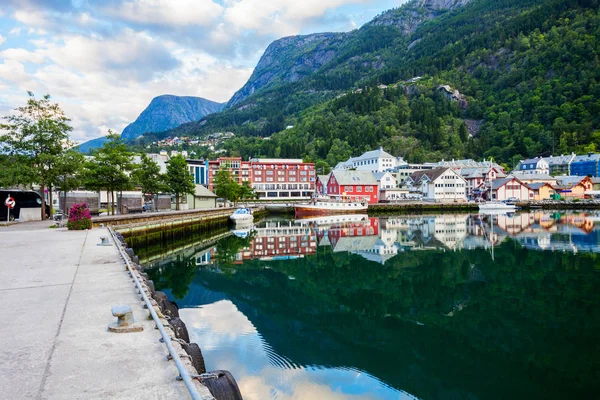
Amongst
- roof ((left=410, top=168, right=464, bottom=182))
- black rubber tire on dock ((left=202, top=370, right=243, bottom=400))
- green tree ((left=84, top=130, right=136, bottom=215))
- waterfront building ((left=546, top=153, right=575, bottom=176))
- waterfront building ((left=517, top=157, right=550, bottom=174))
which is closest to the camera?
black rubber tire on dock ((left=202, top=370, right=243, bottom=400))

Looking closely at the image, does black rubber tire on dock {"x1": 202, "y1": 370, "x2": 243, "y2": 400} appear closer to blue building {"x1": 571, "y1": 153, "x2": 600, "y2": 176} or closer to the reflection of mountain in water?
the reflection of mountain in water

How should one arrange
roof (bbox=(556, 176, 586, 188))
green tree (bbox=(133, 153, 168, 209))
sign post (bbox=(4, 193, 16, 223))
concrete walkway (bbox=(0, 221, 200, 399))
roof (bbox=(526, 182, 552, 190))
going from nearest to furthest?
concrete walkway (bbox=(0, 221, 200, 399)), sign post (bbox=(4, 193, 16, 223)), green tree (bbox=(133, 153, 168, 209)), roof (bbox=(526, 182, 552, 190)), roof (bbox=(556, 176, 586, 188))

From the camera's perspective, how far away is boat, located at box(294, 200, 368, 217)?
223ft

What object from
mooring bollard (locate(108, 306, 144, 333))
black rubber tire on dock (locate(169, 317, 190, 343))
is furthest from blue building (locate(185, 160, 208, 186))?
mooring bollard (locate(108, 306, 144, 333))

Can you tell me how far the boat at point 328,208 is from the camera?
223 ft

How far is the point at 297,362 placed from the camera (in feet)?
33.9

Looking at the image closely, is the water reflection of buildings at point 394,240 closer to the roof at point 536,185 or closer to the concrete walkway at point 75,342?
the concrete walkway at point 75,342

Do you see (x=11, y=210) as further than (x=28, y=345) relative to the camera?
Yes

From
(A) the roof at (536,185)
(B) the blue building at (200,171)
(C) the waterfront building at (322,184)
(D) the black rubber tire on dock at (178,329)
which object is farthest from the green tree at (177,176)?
(A) the roof at (536,185)

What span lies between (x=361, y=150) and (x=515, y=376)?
135106mm

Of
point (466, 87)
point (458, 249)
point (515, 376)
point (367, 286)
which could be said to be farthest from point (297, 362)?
point (466, 87)

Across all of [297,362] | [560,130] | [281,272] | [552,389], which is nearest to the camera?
[552,389]

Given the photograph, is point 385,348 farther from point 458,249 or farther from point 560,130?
point 560,130

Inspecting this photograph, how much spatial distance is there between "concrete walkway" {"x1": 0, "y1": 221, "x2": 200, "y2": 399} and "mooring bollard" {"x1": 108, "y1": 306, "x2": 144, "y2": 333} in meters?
0.11
